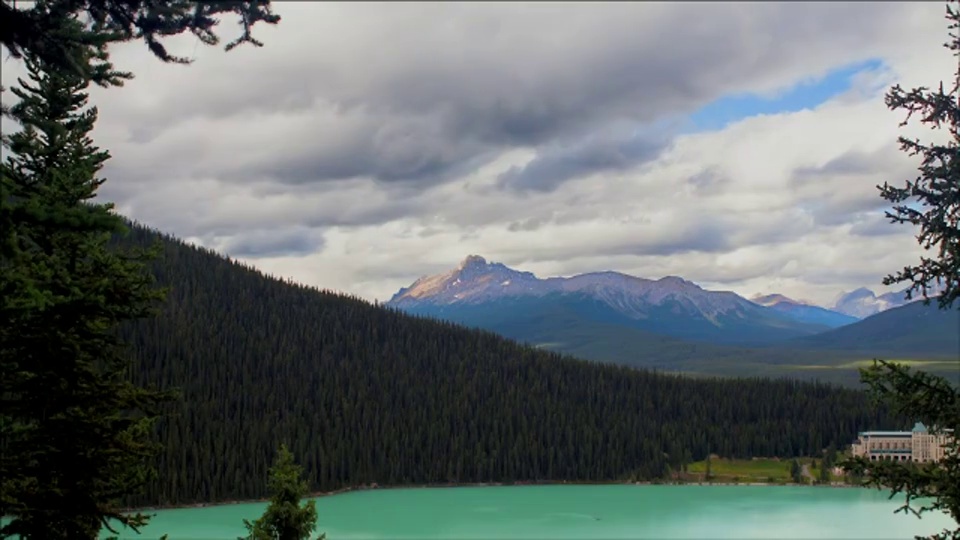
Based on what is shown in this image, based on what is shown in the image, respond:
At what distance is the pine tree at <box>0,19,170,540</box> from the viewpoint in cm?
1229

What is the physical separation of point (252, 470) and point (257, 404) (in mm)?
21448

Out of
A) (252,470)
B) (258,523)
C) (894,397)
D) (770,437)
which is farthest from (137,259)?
(770,437)

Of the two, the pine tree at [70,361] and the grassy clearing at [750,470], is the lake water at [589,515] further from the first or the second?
the pine tree at [70,361]

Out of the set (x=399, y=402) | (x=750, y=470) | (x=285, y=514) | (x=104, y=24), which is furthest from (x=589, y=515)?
(x=104, y=24)

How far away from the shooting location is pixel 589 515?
329 feet

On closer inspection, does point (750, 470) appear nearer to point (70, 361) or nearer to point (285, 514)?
point (285, 514)

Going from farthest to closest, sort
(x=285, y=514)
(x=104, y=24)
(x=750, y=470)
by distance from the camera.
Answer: (x=750, y=470) → (x=285, y=514) → (x=104, y=24)

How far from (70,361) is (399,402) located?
14194cm

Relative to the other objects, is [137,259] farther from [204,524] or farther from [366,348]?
[366,348]

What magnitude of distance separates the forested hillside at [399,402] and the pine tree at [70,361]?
97.3 metres

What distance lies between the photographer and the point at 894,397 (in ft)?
40.8

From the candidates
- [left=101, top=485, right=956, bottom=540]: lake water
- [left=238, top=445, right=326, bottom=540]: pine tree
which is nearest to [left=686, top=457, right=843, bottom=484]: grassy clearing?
[left=101, top=485, right=956, bottom=540]: lake water

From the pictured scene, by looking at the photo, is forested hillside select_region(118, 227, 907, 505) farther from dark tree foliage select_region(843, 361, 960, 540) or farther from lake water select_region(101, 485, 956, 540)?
dark tree foliage select_region(843, 361, 960, 540)

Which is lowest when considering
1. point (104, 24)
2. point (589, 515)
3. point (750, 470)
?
point (589, 515)
